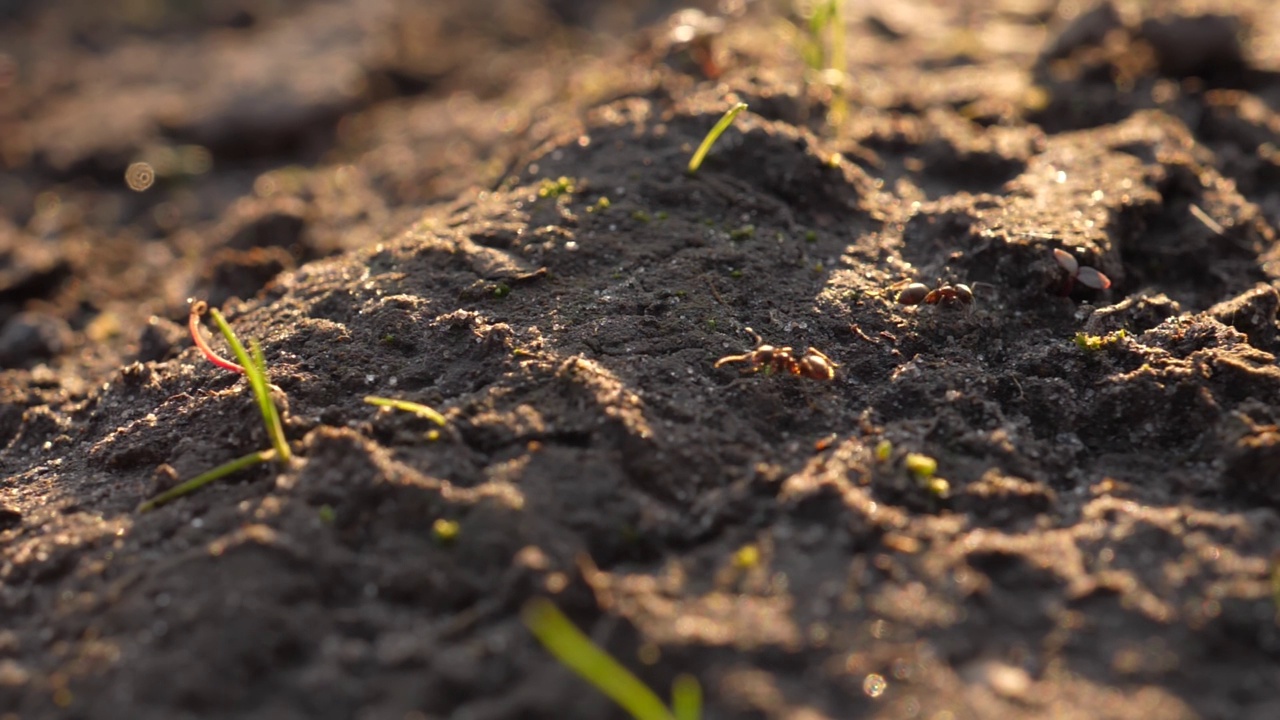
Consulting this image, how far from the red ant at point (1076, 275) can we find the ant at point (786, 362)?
665mm

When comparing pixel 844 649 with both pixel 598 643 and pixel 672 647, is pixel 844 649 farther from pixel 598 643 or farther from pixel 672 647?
pixel 598 643

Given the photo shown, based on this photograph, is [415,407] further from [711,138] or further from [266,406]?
[711,138]

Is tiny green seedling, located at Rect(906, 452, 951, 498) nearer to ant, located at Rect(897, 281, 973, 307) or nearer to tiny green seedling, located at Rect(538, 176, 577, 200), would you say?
ant, located at Rect(897, 281, 973, 307)

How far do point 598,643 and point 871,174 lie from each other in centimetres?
181

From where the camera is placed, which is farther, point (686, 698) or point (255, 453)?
point (255, 453)

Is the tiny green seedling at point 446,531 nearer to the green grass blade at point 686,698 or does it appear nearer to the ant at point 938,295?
the green grass blade at point 686,698

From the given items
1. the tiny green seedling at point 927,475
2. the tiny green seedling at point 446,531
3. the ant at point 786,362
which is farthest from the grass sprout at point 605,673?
the ant at point 786,362

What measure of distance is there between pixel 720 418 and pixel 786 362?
0.66ft

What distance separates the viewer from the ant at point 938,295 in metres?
2.26

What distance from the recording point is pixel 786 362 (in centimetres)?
207

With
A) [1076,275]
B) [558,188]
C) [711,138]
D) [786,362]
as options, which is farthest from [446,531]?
[1076,275]

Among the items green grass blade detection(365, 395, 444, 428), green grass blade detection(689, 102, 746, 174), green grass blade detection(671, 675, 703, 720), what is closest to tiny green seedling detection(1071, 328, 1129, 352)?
green grass blade detection(689, 102, 746, 174)

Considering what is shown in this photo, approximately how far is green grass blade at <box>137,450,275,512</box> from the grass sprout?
2.15ft

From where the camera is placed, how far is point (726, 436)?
1.94m
